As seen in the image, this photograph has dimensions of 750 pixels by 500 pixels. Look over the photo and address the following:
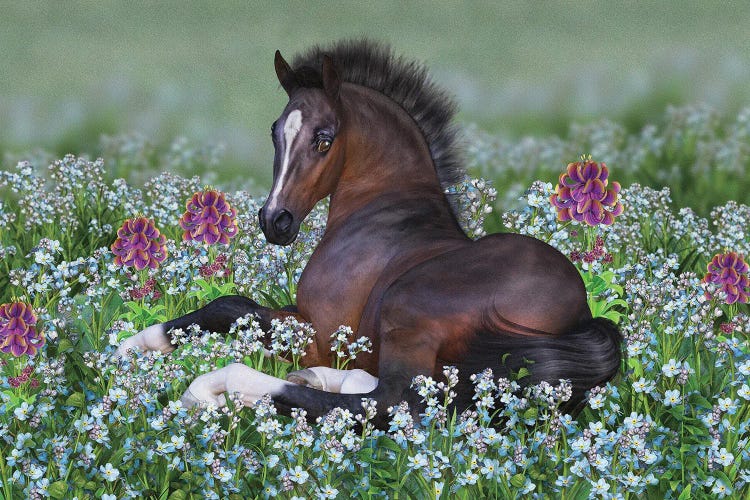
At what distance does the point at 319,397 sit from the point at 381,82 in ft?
6.85

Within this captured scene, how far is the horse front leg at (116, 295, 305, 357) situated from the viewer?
734 centimetres

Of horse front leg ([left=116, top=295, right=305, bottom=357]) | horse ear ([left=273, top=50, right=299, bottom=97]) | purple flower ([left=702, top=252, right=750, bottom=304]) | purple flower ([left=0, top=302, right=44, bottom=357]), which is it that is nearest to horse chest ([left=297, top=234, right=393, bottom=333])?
horse front leg ([left=116, top=295, right=305, bottom=357])

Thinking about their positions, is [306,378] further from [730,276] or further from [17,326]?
[730,276]

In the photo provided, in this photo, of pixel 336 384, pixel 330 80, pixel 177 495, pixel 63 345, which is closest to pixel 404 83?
pixel 330 80

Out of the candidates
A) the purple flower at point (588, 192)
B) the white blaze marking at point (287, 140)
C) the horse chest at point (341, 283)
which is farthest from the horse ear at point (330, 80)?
the purple flower at point (588, 192)

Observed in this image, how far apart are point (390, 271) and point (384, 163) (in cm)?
70

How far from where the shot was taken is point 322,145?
6.82 meters

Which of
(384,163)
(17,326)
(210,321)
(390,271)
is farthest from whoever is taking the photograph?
(210,321)

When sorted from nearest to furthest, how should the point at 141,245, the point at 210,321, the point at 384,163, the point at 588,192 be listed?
the point at 384,163
the point at 210,321
the point at 588,192
the point at 141,245

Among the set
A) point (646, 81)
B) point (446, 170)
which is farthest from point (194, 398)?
point (646, 81)

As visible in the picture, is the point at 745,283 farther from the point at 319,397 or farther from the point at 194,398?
the point at 194,398

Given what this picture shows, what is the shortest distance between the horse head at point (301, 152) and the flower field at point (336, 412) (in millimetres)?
624

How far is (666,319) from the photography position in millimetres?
A: 7758

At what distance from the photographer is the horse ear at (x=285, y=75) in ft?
23.0
